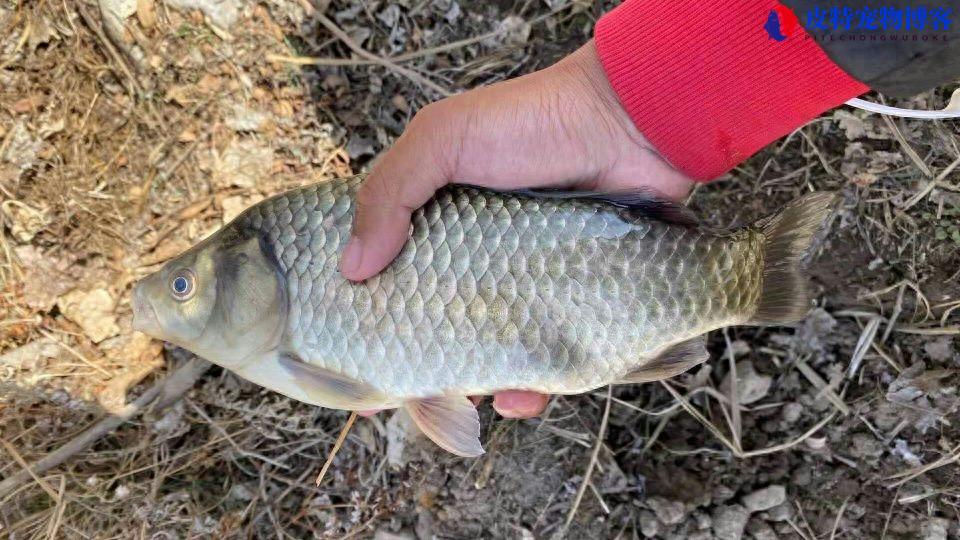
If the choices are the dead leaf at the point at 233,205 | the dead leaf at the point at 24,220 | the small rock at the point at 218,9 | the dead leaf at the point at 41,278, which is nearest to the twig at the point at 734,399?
the dead leaf at the point at 233,205

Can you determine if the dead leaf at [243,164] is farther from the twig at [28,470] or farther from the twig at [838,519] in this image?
the twig at [838,519]

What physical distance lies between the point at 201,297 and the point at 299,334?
0.30m

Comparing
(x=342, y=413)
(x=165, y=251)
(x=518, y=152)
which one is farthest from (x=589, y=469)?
(x=165, y=251)

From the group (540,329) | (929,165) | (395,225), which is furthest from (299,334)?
(929,165)

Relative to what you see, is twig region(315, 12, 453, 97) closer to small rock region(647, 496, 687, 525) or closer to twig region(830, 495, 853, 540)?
small rock region(647, 496, 687, 525)

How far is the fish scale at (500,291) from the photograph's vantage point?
191 centimetres

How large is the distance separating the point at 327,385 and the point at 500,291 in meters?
0.57

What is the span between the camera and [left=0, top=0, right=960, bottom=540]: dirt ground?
8.49 ft

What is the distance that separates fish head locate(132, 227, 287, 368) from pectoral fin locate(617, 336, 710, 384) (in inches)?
41.4

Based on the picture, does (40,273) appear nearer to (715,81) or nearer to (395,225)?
(395,225)

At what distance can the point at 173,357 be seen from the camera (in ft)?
9.52

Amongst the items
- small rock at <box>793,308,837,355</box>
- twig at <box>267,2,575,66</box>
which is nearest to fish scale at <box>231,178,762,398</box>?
small rock at <box>793,308,837,355</box>

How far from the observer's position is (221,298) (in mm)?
1979

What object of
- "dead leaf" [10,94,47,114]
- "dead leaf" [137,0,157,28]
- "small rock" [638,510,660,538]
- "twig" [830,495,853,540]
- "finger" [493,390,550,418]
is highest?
"dead leaf" [137,0,157,28]
